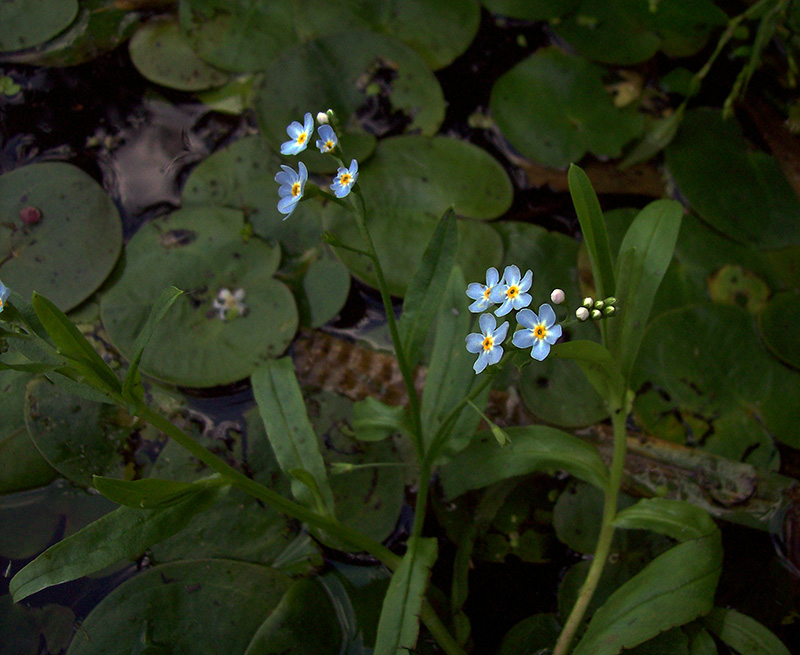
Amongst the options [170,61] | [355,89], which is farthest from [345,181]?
[170,61]

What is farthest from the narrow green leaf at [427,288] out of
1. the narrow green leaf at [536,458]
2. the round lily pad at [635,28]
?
the round lily pad at [635,28]

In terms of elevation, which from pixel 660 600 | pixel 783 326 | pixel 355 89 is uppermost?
pixel 355 89

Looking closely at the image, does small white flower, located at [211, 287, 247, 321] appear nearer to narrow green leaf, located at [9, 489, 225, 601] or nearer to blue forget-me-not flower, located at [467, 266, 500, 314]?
narrow green leaf, located at [9, 489, 225, 601]

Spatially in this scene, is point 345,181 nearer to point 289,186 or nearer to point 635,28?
point 289,186

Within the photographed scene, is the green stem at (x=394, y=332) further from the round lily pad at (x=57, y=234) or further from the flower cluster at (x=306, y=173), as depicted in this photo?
the round lily pad at (x=57, y=234)

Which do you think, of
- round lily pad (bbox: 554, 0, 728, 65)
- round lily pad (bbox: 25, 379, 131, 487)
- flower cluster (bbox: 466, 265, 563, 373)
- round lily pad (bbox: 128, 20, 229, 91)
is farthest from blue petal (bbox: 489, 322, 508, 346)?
round lily pad (bbox: 554, 0, 728, 65)

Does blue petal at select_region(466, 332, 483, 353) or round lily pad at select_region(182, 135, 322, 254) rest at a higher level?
blue petal at select_region(466, 332, 483, 353)
